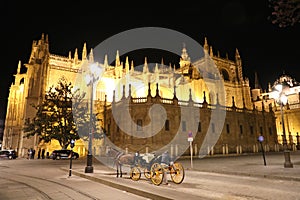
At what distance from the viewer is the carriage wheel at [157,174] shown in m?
8.10

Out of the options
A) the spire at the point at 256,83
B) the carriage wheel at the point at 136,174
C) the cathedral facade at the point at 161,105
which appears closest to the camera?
the carriage wheel at the point at 136,174

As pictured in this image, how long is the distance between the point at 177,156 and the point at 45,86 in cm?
2573

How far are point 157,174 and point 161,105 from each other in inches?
728

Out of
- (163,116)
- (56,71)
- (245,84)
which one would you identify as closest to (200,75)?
(245,84)

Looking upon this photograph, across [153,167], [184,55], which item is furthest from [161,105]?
[184,55]

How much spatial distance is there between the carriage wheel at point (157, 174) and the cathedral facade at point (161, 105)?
53.6 feet

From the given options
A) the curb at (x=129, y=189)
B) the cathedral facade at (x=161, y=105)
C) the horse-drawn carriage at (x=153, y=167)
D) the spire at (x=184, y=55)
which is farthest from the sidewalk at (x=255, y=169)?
the spire at (x=184, y=55)

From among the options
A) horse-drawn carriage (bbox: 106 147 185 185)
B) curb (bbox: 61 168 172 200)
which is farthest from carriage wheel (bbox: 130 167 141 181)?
curb (bbox: 61 168 172 200)

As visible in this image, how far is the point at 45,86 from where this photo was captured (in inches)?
1503

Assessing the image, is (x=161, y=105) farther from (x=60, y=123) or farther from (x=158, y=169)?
(x=158, y=169)

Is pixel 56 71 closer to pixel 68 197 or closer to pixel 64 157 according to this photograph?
pixel 64 157

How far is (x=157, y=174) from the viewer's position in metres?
8.22

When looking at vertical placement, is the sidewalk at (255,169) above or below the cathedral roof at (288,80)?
below

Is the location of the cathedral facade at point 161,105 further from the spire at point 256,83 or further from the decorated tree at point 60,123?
the spire at point 256,83
